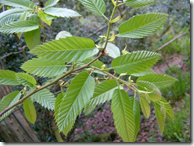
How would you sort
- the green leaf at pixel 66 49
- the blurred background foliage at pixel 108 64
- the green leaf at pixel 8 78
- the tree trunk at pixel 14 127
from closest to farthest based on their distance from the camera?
the green leaf at pixel 66 49 → the green leaf at pixel 8 78 → the tree trunk at pixel 14 127 → the blurred background foliage at pixel 108 64

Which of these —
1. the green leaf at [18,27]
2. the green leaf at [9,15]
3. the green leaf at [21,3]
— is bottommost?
the green leaf at [18,27]

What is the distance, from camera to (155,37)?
187 cm

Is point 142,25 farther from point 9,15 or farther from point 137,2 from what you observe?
point 9,15

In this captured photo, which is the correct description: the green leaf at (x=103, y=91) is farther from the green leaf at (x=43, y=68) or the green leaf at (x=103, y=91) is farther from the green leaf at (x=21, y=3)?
the green leaf at (x=21, y=3)

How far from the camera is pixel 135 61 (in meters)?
0.29

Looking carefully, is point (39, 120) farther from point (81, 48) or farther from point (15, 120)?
point (81, 48)

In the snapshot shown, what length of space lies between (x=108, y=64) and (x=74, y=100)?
102cm

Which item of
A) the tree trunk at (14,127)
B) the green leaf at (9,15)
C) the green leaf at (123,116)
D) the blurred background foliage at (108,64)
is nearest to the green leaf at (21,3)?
the green leaf at (9,15)

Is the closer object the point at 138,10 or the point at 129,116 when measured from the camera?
the point at 129,116

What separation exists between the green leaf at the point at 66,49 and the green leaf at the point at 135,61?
0.18 feet

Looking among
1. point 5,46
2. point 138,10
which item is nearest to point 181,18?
point 138,10

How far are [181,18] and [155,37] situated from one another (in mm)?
473

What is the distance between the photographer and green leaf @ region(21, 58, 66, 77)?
31cm

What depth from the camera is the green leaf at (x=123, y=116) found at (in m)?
0.29
